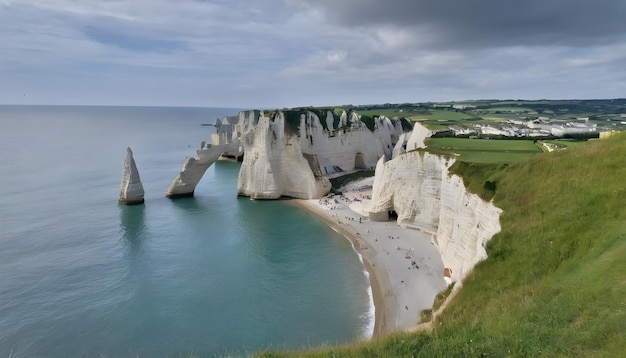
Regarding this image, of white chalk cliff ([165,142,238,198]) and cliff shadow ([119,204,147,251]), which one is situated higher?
white chalk cliff ([165,142,238,198])

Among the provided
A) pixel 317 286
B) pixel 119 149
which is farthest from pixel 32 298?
pixel 119 149

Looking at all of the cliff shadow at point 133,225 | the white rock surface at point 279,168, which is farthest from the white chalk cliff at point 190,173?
the cliff shadow at point 133,225

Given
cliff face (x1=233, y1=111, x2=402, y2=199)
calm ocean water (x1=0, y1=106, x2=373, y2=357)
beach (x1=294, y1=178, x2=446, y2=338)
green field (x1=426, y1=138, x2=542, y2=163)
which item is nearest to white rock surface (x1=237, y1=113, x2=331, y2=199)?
cliff face (x1=233, y1=111, x2=402, y2=199)

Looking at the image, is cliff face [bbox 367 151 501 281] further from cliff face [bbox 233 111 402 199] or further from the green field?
cliff face [bbox 233 111 402 199]

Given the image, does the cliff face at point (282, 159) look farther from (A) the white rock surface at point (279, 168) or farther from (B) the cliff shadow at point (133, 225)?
(B) the cliff shadow at point (133, 225)

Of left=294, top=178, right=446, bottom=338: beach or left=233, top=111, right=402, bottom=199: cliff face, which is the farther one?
left=233, top=111, right=402, bottom=199: cliff face

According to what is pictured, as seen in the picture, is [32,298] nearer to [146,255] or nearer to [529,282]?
[146,255]

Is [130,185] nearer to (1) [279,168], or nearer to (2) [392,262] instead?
(1) [279,168]
